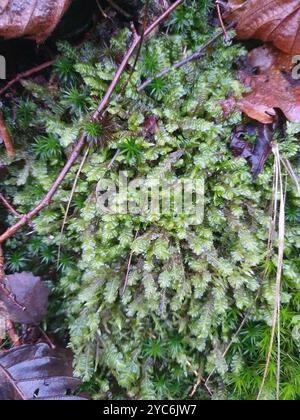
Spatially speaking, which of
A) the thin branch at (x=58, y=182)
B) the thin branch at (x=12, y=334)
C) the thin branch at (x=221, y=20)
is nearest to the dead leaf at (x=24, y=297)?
the thin branch at (x=12, y=334)

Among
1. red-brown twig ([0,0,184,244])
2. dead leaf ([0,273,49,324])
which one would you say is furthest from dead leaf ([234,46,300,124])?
dead leaf ([0,273,49,324])

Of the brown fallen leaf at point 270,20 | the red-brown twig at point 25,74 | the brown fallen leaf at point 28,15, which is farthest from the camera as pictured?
the red-brown twig at point 25,74

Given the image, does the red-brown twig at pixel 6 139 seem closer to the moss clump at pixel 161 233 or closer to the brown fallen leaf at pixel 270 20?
the moss clump at pixel 161 233

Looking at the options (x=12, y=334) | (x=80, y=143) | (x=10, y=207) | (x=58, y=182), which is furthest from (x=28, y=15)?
(x=12, y=334)
